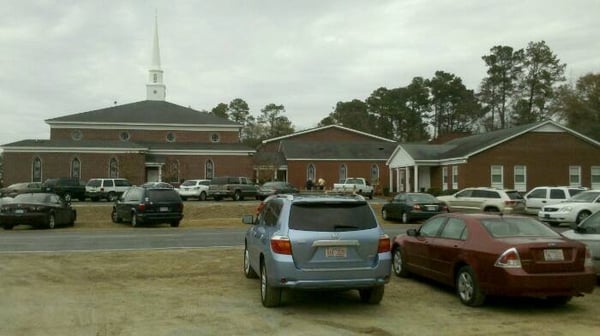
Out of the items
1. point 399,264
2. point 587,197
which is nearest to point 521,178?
point 587,197

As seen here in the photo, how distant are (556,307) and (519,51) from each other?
8487cm

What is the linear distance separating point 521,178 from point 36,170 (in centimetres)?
4007

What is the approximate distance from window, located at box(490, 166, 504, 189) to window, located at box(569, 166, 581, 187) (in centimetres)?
566

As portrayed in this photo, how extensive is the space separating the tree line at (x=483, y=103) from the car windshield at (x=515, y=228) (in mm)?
61672

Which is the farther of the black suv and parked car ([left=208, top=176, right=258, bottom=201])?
parked car ([left=208, top=176, right=258, bottom=201])

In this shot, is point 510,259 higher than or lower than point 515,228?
lower

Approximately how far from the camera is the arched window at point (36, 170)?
52.6m

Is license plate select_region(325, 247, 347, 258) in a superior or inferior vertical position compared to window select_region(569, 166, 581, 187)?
inferior

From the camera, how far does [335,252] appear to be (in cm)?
868

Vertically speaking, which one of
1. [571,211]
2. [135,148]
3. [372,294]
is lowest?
[372,294]

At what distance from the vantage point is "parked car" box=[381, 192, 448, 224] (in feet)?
91.4

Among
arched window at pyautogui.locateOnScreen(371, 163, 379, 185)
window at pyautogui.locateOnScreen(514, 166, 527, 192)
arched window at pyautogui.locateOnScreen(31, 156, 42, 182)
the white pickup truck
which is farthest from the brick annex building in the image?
window at pyautogui.locateOnScreen(514, 166, 527, 192)

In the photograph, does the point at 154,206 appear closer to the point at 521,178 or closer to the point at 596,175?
the point at 521,178

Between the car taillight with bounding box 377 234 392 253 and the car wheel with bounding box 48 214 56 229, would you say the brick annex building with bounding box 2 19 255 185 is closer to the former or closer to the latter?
the car wheel with bounding box 48 214 56 229
